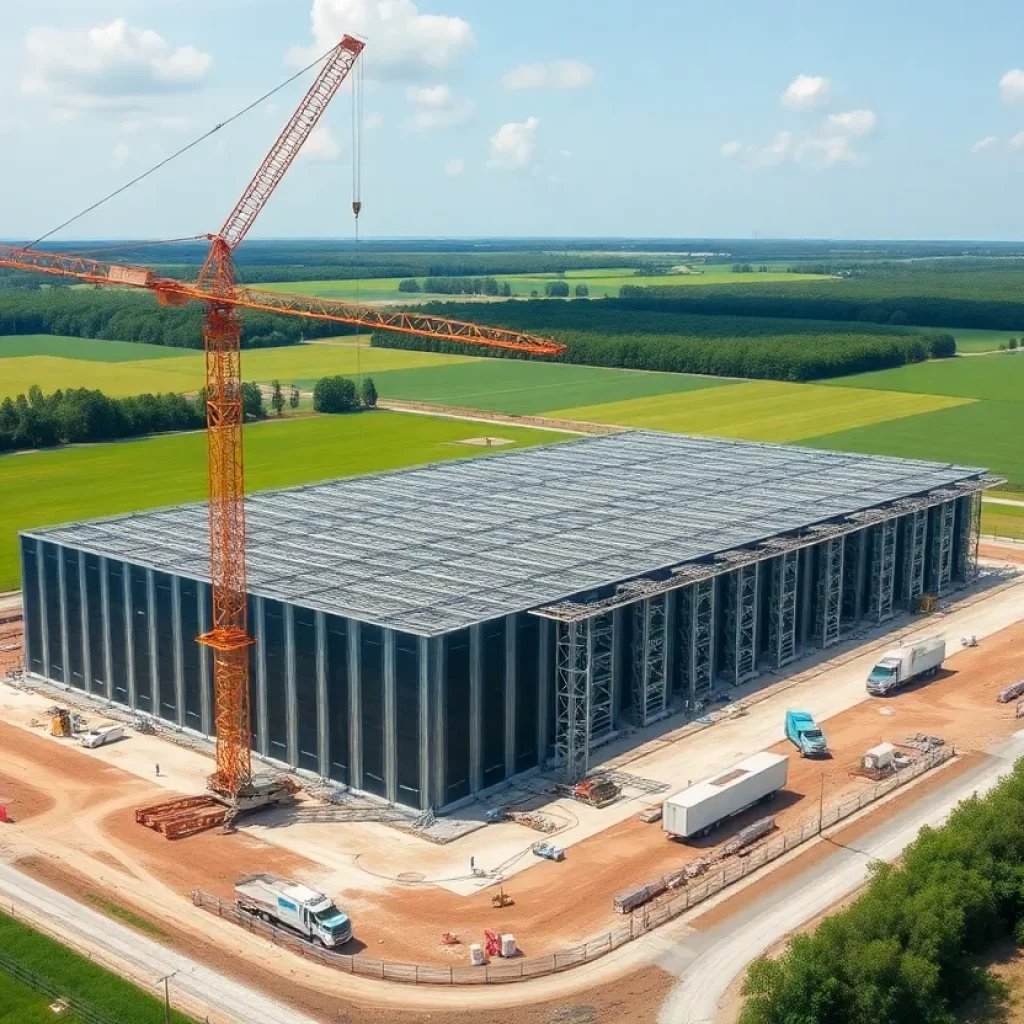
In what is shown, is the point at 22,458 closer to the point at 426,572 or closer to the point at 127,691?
the point at 127,691

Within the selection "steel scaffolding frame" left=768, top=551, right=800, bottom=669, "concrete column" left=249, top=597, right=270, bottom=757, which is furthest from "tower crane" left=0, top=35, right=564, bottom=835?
"steel scaffolding frame" left=768, top=551, right=800, bottom=669

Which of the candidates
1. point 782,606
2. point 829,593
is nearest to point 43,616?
point 782,606

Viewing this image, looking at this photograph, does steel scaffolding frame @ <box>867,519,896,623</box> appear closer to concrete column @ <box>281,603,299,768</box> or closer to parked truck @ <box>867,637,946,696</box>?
parked truck @ <box>867,637,946,696</box>

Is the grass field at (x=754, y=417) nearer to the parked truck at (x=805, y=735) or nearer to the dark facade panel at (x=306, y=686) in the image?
the parked truck at (x=805, y=735)

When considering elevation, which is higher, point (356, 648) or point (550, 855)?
point (356, 648)

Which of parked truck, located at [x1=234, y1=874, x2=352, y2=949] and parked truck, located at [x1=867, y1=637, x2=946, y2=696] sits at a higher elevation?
parked truck, located at [x1=867, y1=637, x2=946, y2=696]

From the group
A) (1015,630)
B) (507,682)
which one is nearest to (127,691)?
(507,682)

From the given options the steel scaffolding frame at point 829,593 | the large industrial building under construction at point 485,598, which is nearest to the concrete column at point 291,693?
the large industrial building under construction at point 485,598

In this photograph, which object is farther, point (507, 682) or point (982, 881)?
point (507, 682)
